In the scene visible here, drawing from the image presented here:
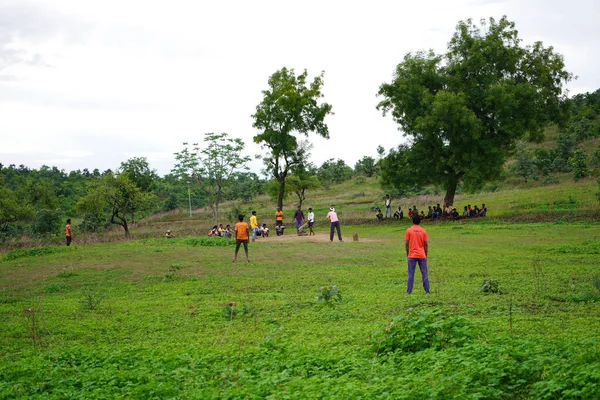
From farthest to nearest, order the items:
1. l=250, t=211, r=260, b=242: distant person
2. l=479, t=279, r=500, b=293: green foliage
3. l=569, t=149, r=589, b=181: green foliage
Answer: l=569, t=149, r=589, b=181: green foliage → l=250, t=211, r=260, b=242: distant person → l=479, t=279, r=500, b=293: green foliage

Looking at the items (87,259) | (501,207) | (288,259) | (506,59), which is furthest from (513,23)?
(87,259)

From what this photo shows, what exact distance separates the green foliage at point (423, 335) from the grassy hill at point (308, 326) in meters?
0.02

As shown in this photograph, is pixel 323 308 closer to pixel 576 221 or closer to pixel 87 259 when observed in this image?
pixel 87 259

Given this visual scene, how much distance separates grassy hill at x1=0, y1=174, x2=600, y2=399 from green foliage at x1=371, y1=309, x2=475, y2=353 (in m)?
0.02

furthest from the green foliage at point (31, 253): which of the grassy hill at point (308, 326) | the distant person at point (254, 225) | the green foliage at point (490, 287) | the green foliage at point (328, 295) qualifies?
the green foliage at point (490, 287)

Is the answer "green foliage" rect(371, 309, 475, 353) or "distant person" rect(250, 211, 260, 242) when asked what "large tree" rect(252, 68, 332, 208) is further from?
"green foliage" rect(371, 309, 475, 353)

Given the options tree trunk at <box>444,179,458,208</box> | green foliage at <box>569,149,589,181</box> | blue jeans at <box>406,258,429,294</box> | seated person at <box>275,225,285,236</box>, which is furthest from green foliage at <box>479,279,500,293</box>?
green foliage at <box>569,149,589,181</box>

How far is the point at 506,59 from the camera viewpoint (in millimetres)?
33125

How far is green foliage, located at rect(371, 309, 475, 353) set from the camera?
279 inches

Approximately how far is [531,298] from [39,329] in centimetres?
968

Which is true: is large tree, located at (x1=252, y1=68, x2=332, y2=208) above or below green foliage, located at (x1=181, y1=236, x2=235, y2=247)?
above

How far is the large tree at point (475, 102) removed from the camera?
3209cm

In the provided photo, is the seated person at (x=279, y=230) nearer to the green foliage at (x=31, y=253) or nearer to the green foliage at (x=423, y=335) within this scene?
the green foliage at (x=31, y=253)

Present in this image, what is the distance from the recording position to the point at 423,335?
23.5 feet
